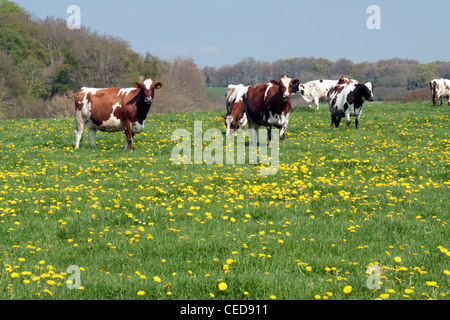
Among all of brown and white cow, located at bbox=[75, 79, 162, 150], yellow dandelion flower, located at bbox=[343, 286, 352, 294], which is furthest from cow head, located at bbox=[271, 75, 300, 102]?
yellow dandelion flower, located at bbox=[343, 286, 352, 294]

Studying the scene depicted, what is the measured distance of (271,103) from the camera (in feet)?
54.9

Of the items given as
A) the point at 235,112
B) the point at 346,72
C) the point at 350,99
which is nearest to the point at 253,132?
the point at 235,112

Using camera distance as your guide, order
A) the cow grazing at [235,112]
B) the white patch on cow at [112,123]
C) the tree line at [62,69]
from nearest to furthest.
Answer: the white patch on cow at [112,123] < the cow grazing at [235,112] < the tree line at [62,69]

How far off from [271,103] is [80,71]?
52719mm

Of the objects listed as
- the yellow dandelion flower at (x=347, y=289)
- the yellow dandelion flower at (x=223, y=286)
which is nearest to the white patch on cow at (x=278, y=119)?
the yellow dandelion flower at (x=347, y=289)

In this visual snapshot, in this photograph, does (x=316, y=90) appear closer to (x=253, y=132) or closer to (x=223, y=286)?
(x=253, y=132)

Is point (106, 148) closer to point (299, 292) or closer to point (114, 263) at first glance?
point (114, 263)

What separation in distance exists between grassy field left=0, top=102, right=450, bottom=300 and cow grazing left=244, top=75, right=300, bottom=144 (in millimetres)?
2561

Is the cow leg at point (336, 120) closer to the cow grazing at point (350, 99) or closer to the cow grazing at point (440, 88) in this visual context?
the cow grazing at point (350, 99)

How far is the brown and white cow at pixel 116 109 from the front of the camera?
16375 millimetres

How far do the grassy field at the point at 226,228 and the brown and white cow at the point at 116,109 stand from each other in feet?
7.61

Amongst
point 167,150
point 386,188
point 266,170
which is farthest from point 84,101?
point 386,188
